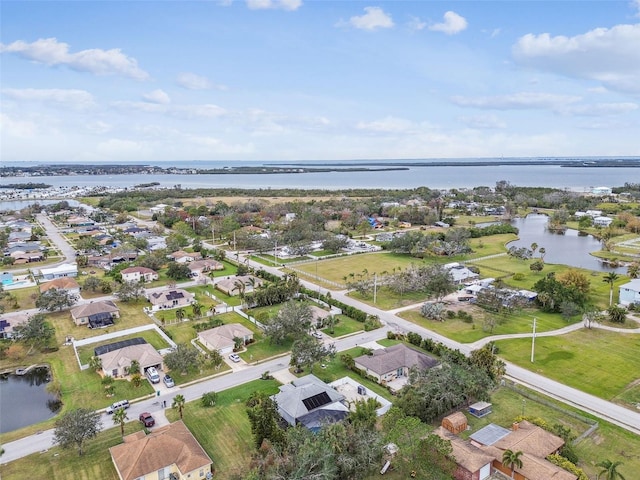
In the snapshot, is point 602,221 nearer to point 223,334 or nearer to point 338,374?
point 338,374

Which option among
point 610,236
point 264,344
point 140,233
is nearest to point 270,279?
point 264,344

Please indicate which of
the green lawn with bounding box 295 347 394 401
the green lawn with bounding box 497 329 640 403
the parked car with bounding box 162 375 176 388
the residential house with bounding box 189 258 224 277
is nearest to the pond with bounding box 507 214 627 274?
the green lawn with bounding box 497 329 640 403

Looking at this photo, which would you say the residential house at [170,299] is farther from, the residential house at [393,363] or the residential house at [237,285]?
the residential house at [393,363]

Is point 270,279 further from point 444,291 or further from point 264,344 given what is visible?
point 444,291

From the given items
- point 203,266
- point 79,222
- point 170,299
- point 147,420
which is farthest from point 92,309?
point 79,222

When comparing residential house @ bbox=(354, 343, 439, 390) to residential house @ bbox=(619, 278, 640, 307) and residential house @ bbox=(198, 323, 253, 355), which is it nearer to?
residential house @ bbox=(198, 323, 253, 355)

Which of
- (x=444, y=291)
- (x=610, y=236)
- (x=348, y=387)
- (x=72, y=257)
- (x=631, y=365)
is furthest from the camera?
(x=610, y=236)
